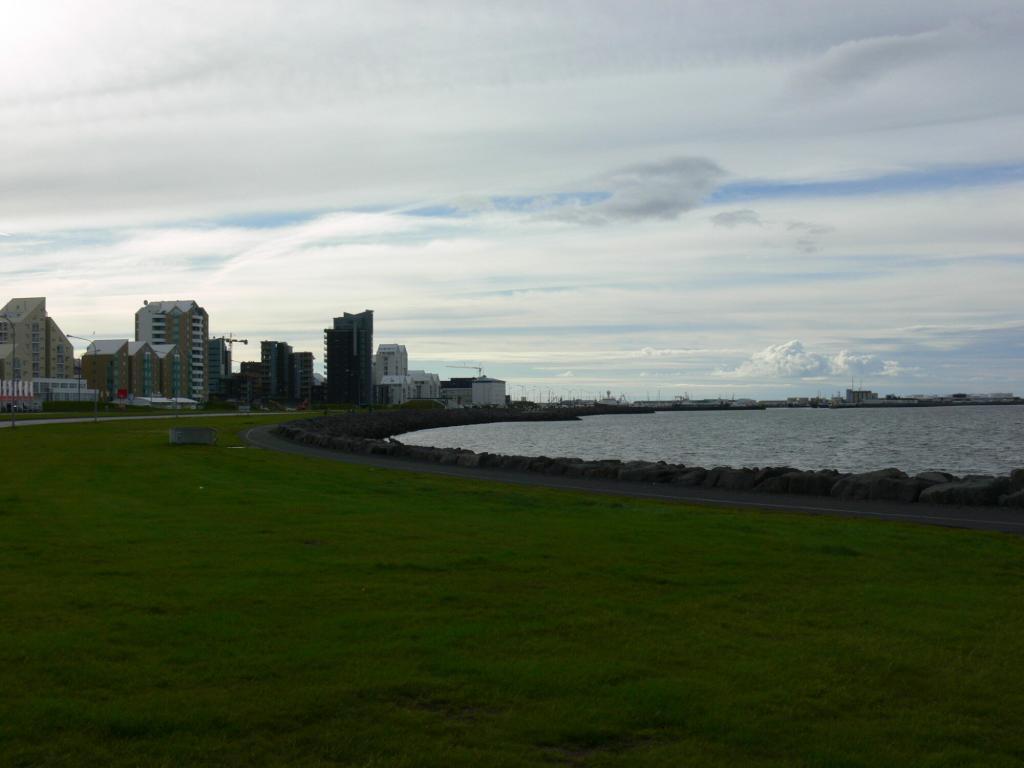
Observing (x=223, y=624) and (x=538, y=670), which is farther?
(x=223, y=624)

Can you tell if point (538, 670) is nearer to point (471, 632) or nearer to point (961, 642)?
point (471, 632)

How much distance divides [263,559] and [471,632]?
478cm

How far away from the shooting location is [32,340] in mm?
178875

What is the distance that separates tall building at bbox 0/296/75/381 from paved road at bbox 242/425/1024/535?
15846 centimetres

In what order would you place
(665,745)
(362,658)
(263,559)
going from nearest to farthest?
1. (665,745)
2. (362,658)
3. (263,559)

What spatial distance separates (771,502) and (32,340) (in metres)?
184

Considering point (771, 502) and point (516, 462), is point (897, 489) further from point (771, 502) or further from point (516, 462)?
point (516, 462)

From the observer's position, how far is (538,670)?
25.2 feet

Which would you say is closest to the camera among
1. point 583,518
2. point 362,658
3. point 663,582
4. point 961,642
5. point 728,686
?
point 728,686

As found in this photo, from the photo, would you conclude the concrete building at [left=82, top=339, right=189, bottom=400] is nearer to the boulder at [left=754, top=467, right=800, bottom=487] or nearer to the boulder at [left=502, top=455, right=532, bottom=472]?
the boulder at [left=502, top=455, right=532, bottom=472]

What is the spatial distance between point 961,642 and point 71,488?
68.2ft

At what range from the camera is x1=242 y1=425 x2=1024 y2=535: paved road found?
1980 centimetres

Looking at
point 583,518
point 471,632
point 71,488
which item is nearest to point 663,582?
point 471,632

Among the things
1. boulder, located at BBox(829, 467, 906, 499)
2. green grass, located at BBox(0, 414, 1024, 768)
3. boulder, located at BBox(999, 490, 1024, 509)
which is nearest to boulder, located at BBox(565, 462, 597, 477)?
boulder, located at BBox(829, 467, 906, 499)
